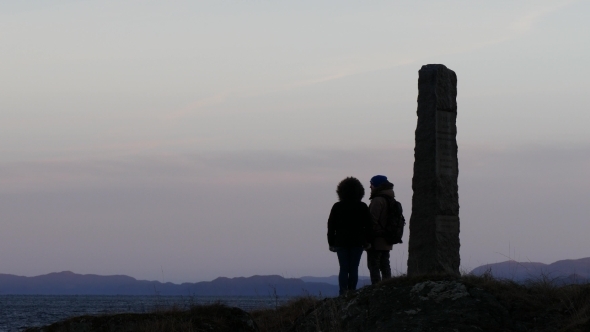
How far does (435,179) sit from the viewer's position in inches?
500

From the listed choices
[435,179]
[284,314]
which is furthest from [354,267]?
[435,179]

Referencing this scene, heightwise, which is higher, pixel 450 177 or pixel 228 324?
pixel 450 177

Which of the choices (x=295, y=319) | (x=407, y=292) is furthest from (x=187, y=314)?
(x=407, y=292)

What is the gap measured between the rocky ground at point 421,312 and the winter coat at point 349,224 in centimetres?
72

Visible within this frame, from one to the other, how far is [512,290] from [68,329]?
6.14 metres

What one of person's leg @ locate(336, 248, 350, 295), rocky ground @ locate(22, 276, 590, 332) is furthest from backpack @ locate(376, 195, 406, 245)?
rocky ground @ locate(22, 276, 590, 332)

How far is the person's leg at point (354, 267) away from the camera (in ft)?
35.6

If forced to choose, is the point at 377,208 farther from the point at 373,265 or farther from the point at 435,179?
the point at 435,179

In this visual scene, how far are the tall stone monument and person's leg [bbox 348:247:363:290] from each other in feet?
6.19

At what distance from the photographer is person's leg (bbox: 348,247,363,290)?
35.6ft

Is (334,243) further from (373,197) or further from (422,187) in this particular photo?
(422,187)

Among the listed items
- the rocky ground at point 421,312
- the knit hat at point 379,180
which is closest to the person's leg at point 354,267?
the rocky ground at point 421,312

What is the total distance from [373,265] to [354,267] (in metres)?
0.51

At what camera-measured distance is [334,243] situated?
10.9 meters
